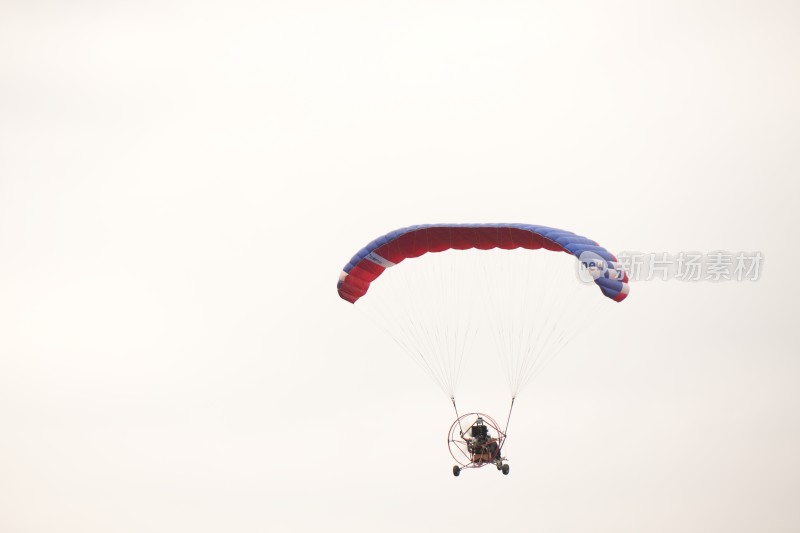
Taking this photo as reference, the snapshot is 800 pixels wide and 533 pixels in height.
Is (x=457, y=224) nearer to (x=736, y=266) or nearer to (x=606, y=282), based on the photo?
(x=606, y=282)

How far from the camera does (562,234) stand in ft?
203

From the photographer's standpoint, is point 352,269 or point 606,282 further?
point 352,269

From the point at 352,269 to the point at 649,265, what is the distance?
14.3 metres

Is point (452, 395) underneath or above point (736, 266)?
underneath

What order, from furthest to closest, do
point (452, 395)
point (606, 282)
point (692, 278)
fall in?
point (692, 278) < point (452, 395) < point (606, 282)

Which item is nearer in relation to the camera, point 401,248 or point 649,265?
point 401,248

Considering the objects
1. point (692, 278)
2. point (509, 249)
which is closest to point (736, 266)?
point (692, 278)

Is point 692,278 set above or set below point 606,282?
above

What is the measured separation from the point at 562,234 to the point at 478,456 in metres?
9.40

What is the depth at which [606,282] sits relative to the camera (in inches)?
2356

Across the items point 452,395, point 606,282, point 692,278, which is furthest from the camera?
point 692,278

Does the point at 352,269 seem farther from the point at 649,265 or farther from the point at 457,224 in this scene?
the point at 649,265

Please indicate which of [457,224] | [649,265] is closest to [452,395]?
[457,224]

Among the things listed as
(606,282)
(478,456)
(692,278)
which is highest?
Answer: (692,278)
